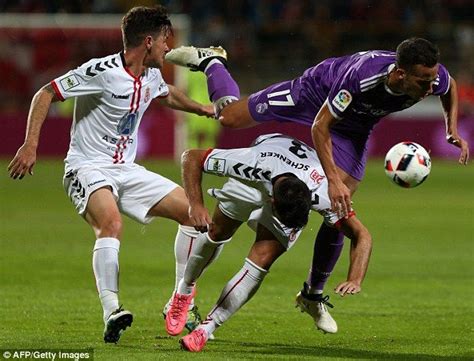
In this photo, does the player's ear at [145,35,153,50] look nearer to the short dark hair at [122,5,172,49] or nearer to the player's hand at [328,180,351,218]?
the short dark hair at [122,5,172,49]

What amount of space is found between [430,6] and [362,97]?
2321cm

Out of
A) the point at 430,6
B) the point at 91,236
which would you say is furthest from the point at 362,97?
the point at 430,6

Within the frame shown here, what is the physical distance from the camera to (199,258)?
26.1 ft

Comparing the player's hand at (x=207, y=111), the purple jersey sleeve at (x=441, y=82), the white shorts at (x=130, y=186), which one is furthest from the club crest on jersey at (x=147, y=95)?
the purple jersey sleeve at (x=441, y=82)

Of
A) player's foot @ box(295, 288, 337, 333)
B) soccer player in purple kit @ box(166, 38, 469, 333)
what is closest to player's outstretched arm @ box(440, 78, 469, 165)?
soccer player in purple kit @ box(166, 38, 469, 333)

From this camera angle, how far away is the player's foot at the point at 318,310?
8164 millimetres

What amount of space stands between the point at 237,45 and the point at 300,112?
2016 cm

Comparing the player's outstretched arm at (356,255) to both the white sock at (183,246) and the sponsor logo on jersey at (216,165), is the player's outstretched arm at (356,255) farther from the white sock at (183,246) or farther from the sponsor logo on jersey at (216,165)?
the white sock at (183,246)

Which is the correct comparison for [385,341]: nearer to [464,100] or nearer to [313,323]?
[313,323]

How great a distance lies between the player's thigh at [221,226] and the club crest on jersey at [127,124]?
91cm

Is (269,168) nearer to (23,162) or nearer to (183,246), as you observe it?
(183,246)

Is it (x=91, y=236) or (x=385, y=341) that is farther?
(x=91, y=236)

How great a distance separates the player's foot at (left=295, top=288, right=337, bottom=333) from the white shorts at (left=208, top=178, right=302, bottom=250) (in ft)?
3.27

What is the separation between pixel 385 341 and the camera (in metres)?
7.81
